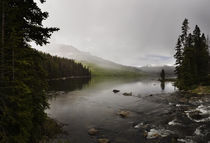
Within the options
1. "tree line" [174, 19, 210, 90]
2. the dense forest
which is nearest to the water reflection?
the dense forest

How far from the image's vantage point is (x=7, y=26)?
24.0ft

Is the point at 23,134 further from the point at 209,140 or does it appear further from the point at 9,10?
the point at 209,140

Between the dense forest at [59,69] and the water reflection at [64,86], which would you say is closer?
the water reflection at [64,86]

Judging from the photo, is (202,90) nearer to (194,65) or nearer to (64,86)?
(194,65)

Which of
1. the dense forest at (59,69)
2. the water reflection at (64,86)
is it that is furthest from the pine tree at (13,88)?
the dense forest at (59,69)

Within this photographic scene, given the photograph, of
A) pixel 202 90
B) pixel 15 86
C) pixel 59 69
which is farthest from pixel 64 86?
pixel 15 86

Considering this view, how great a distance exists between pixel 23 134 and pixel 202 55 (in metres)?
54.4

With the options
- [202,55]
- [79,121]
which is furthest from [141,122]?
[202,55]

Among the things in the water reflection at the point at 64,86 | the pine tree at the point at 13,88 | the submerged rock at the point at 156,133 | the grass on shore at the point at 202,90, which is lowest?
the water reflection at the point at 64,86

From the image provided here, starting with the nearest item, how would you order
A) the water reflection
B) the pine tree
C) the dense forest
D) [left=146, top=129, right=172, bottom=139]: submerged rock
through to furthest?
the pine tree → [left=146, top=129, right=172, bottom=139]: submerged rock → the water reflection → the dense forest

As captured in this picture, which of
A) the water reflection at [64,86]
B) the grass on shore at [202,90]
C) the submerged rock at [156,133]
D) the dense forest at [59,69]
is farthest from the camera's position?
the dense forest at [59,69]

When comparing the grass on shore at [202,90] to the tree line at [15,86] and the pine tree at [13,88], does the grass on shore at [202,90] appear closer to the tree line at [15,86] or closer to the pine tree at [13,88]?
the tree line at [15,86]

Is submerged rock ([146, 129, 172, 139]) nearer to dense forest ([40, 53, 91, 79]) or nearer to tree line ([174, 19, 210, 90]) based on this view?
tree line ([174, 19, 210, 90])

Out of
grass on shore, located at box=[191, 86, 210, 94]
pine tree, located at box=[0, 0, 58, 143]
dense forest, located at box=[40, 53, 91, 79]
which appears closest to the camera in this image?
pine tree, located at box=[0, 0, 58, 143]
